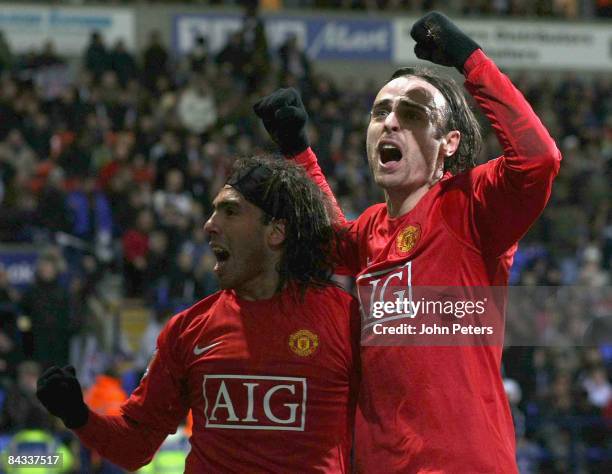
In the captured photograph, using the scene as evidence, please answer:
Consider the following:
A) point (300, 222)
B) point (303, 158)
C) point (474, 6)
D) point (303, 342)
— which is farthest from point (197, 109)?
point (303, 342)

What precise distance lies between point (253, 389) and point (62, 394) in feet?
1.88

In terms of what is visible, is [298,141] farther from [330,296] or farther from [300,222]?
[330,296]

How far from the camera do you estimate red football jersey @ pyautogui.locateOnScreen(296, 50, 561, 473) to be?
309 centimetres

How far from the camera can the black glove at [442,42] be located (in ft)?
10.6

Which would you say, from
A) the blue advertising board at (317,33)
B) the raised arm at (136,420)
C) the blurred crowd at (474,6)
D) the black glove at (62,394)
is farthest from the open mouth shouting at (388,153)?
the blurred crowd at (474,6)

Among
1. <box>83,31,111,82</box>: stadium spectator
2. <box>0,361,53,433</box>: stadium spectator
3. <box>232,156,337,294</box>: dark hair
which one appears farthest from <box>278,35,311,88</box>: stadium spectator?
<box>232,156,337,294</box>: dark hair

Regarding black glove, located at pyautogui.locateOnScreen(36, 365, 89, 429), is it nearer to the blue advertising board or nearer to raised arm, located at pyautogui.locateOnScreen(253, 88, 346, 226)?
raised arm, located at pyautogui.locateOnScreen(253, 88, 346, 226)

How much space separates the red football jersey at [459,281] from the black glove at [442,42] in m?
0.04

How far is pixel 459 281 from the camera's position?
3.26 m

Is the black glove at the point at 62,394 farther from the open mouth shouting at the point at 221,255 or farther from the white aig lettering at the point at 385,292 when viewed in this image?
the white aig lettering at the point at 385,292

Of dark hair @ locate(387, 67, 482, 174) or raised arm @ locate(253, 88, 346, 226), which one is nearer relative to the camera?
dark hair @ locate(387, 67, 482, 174)

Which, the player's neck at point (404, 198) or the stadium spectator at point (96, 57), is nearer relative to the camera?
the player's neck at point (404, 198)

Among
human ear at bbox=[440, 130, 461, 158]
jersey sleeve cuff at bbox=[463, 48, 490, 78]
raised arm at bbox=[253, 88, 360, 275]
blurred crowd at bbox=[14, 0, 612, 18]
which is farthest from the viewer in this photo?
blurred crowd at bbox=[14, 0, 612, 18]

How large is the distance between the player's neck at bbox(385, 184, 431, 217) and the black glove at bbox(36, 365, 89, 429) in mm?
1124
